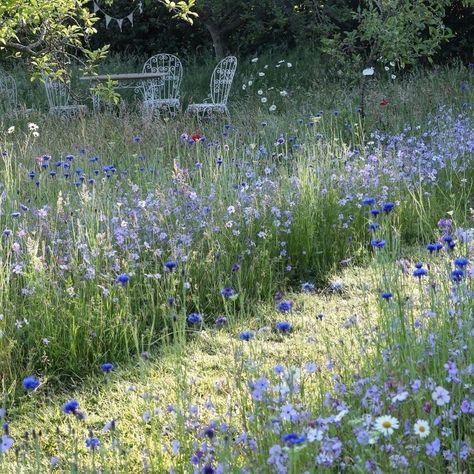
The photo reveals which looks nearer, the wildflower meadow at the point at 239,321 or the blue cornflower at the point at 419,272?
the wildflower meadow at the point at 239,321

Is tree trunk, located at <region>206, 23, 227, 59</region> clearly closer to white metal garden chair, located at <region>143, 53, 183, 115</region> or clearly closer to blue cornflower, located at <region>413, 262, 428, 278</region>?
white metal garden chair, located at <region>143, 53, 183, 115</region>

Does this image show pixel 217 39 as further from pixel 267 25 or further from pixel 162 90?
pixel 162 90

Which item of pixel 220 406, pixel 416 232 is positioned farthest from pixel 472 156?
pixel 220 406

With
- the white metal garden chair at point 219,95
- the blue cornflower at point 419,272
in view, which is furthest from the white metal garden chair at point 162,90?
the blue cornflower at point 419,272

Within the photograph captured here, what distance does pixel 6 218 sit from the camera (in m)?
4.28

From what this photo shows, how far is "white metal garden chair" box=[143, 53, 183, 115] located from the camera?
9.71 m

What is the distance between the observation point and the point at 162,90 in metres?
13.7

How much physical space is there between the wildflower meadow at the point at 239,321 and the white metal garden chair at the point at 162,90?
3.07 metres

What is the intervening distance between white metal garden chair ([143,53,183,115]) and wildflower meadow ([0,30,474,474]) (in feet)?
10.1

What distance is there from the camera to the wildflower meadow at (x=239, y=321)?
2.07 metres

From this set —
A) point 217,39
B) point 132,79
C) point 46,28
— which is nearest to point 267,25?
point 217,39

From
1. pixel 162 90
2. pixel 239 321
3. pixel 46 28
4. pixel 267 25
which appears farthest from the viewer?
pixel 267 25

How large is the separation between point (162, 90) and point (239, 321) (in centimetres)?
1036

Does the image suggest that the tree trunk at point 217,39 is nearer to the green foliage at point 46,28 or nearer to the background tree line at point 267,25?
the background tree line at point 267,25
